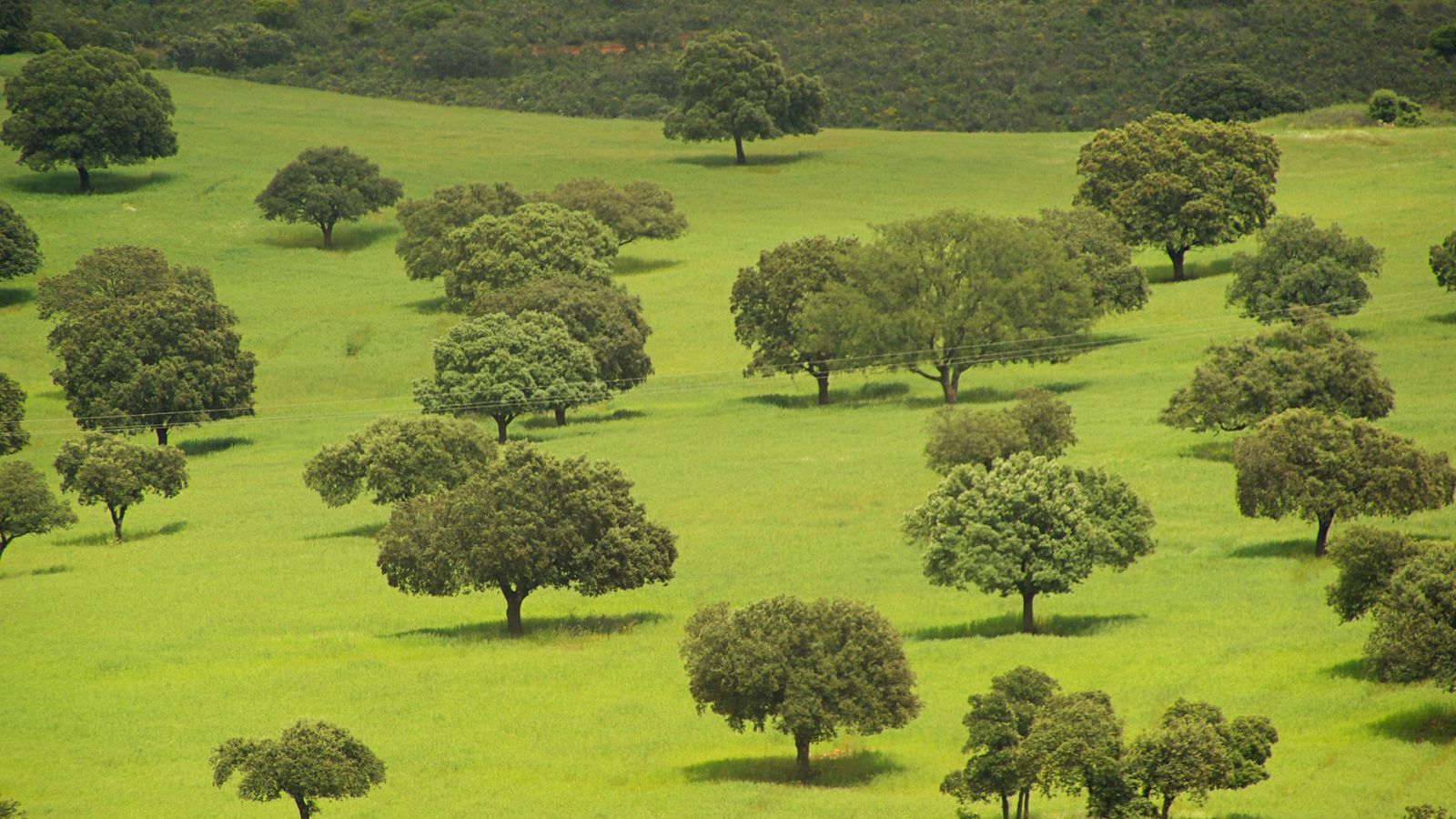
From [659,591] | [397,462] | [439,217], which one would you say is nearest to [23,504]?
[397,462]

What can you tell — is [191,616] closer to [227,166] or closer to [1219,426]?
[1219,426]

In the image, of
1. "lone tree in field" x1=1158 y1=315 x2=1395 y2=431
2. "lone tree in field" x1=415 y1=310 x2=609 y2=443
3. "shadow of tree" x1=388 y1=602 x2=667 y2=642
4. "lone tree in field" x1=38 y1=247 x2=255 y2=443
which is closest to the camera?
"shadow of tree" x1=388 y1=602 x2=667 y2=642

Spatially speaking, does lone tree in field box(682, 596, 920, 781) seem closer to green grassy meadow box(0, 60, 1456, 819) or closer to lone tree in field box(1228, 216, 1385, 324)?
green grassy meadow box(0, 60, 1456, 819)

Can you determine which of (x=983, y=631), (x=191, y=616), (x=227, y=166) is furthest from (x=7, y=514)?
(x=227, y=166)

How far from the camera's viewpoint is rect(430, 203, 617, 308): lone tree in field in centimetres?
12575

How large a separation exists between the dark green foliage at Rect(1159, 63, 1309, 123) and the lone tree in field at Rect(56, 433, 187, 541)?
13212 cm

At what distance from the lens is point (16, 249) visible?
435 ft

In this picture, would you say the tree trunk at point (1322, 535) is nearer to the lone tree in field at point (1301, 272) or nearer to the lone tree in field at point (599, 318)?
the lone tree in field at point (1301, 272)

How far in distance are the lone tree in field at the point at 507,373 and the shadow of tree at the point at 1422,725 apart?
5883cm

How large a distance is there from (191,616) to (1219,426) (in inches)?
1942

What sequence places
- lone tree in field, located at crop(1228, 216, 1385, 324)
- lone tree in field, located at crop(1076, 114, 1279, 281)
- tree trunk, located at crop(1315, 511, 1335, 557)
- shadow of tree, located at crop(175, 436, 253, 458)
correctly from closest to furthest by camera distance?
tree trunk, located at crop(1315, 511, 1335, 557) → shadow of tree, located at crop(175, 436, 253, 458) → lone tree in field, located at crop(1228, 216, 1385, 324) → lone tree in field, located at crop(1076, 114, 1279, 281)

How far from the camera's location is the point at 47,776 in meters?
54.6

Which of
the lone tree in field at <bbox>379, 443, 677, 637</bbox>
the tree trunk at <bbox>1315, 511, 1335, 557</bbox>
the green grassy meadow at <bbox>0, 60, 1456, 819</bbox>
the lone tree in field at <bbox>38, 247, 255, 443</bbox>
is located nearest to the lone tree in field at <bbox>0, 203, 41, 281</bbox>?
the green grassy meadow at <bbox>0, 60, 1456, 819</bbox>

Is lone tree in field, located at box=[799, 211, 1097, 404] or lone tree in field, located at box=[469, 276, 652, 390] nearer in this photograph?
lone tree in field, located at box=[799, 211, 1097, 404]
